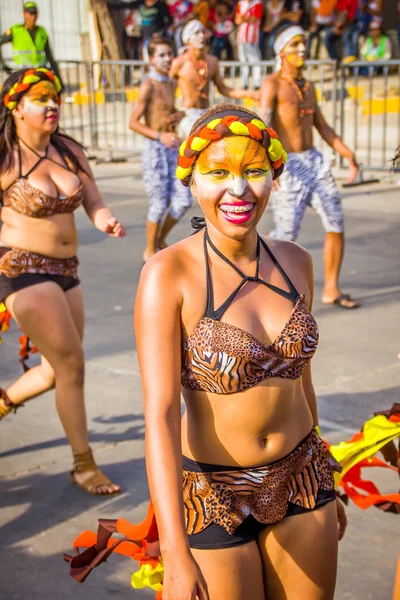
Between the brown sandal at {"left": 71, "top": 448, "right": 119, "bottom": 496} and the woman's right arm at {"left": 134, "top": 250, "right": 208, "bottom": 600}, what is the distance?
241cm

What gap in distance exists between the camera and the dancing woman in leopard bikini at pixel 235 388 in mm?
2523

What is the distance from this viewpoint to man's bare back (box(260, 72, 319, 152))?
7.86 m

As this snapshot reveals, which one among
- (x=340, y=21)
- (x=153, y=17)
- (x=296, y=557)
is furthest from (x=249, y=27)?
(x=296, y=557)

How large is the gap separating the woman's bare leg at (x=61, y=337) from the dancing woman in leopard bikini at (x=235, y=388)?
2.04 m

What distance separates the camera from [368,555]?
414cm

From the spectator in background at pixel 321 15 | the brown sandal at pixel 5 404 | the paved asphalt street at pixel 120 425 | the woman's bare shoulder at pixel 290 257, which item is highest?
the spectator in background at pixel 321 15

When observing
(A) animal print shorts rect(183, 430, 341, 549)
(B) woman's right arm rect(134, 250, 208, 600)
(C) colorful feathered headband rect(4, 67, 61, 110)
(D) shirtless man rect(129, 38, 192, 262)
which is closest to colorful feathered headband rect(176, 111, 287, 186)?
(B) woman's right arm rect(134, 250, 208, 600)

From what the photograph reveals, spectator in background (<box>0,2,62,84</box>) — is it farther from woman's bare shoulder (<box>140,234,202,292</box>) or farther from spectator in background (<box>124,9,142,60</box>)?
woman's bare shoulder (<box>140,234,202,292</box>)

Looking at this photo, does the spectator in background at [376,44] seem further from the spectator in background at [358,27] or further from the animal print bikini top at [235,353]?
the animal print bikini top at [235,353]

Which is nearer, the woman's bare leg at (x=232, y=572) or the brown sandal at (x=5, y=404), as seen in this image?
the woman's bare leg at (x=232, y=572)

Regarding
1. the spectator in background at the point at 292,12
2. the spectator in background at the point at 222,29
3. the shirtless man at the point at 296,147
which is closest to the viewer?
the shirtless man at the point at 296,147

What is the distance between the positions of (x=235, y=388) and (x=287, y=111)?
5.66m

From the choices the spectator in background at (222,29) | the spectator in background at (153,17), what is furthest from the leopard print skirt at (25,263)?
the spectator in background at (222,29)

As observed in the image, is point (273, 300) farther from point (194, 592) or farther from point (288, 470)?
point (194, 592)
